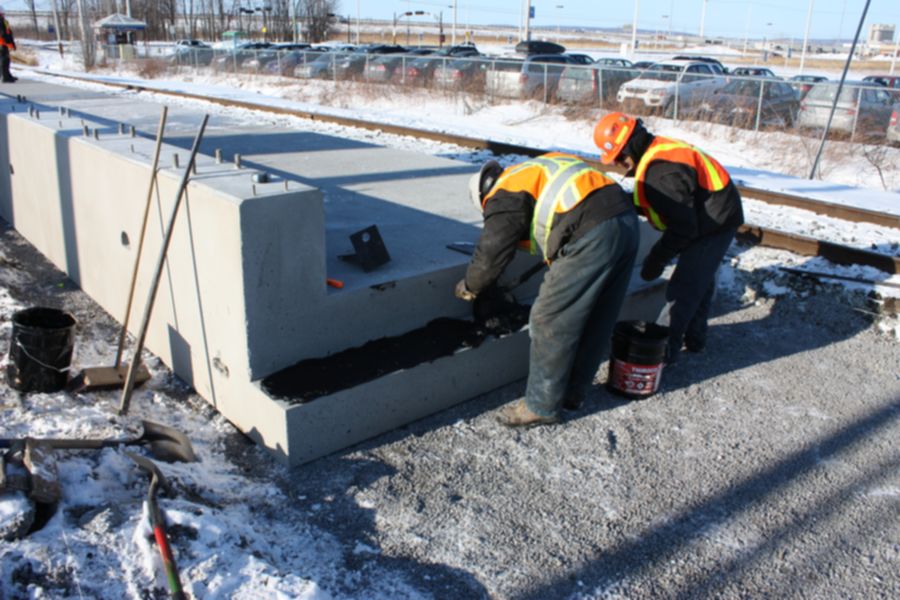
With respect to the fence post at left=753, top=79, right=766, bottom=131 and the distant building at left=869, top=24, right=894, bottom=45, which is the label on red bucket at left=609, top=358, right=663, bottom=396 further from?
the distant building at left=869, top=24, right=894, bottom=45

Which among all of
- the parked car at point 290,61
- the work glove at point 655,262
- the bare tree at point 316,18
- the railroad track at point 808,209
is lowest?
the railroad track at point 808,209

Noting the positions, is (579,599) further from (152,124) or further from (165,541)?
(152,124)

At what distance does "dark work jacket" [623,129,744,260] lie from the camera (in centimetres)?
452

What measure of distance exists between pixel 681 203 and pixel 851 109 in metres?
12.6

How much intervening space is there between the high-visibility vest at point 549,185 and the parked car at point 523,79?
1657 cm

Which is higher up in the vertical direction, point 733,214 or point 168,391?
point 733,214

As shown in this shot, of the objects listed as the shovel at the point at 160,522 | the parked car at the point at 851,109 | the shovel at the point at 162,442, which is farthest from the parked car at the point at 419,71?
the shovel at the point at 160,522

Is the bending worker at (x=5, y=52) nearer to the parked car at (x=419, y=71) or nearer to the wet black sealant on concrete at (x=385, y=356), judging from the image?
the parked car at (x=419, y=71)

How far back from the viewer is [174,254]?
14.5 ft

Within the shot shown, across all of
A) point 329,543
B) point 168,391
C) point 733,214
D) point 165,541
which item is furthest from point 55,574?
point 733,214

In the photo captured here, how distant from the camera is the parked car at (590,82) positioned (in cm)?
1869

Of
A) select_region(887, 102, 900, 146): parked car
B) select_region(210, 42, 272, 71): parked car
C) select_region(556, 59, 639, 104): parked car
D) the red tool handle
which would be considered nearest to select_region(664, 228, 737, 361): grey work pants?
the red tool handle

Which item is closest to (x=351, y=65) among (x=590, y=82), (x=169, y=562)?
(x=590, y=82)

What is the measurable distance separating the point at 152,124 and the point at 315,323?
20.9 ft
